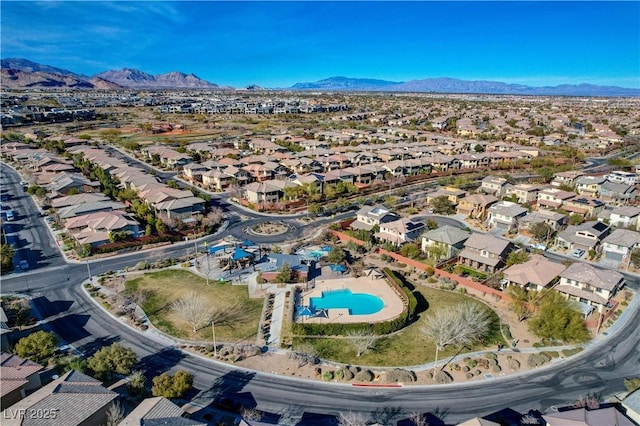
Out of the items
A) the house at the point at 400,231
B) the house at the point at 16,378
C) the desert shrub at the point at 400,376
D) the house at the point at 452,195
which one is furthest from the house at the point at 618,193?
the house at the point at 16,378

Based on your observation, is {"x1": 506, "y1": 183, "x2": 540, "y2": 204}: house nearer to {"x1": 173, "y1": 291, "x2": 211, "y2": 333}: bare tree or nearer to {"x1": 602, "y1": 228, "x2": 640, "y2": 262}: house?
{"x1": 602, "y1": 228, "x2": 640, "y2": 262}: house

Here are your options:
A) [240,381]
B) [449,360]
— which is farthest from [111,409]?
[449,360]

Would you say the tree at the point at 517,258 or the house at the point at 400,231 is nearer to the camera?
the tree at the point at 517,258

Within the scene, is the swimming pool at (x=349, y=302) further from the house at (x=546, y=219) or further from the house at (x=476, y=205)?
the house at (x=476, y=205)

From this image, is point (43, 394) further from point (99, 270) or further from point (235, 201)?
point (235, 201)

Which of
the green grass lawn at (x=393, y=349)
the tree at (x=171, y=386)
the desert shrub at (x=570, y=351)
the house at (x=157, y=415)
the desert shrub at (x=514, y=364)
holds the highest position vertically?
Result: the house at (x=157, y=415)

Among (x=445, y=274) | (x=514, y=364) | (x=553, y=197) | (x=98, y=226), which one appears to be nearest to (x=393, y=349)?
(x=514, y=364)

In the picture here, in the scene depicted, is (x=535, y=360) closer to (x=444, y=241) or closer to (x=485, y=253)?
(x=485, y=253)
